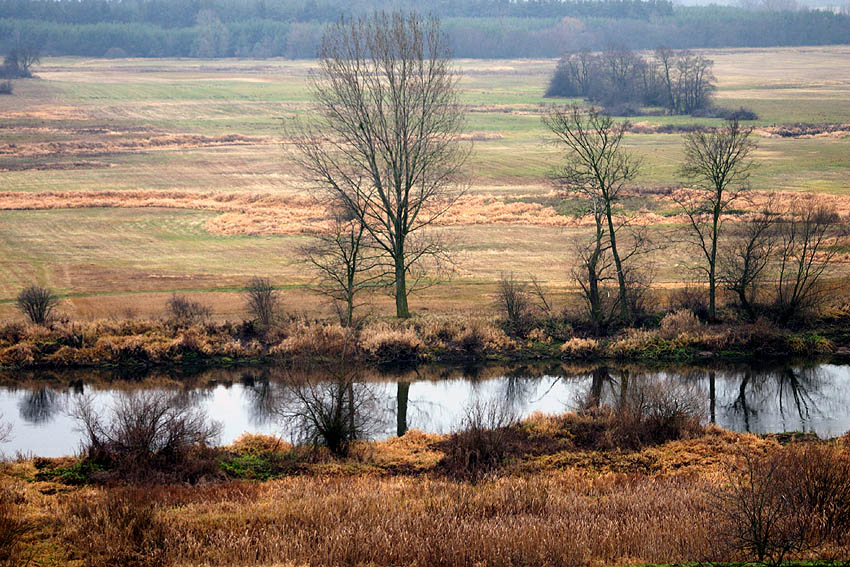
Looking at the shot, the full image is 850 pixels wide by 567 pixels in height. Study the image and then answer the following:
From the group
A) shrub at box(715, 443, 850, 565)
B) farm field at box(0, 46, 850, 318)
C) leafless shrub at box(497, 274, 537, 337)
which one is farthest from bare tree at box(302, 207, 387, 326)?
shrub at box(715, 443, 850, 565)

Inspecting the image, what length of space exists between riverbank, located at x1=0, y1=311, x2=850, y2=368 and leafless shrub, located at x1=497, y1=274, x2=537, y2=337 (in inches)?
19.3

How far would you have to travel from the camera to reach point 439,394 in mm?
28312

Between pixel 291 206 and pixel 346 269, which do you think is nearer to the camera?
pixel 346 269

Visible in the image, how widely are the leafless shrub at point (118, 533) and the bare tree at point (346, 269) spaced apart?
51.2 ft

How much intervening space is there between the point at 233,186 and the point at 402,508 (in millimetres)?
56091

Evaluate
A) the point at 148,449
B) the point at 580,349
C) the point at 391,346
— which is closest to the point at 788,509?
the point at 148,449

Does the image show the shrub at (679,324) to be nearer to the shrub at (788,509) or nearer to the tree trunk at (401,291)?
the tree trunk at (401,291)

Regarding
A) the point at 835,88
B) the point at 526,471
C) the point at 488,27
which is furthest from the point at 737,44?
the point at 526,471

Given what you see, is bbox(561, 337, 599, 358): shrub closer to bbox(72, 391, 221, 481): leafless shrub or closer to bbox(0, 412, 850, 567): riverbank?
bbox(0, 412, 850, 567): riverbank

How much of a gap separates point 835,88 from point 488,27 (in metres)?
94.2

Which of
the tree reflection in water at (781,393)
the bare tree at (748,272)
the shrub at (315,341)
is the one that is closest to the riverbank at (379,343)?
the shrub at (315,341)

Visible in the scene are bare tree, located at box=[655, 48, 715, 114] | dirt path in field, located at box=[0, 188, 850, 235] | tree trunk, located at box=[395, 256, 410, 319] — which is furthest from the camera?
bare tree, located at box=[655, 48, 715, 114]

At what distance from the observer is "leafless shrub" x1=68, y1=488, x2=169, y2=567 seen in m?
11.4

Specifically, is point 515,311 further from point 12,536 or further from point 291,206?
point 291,206
